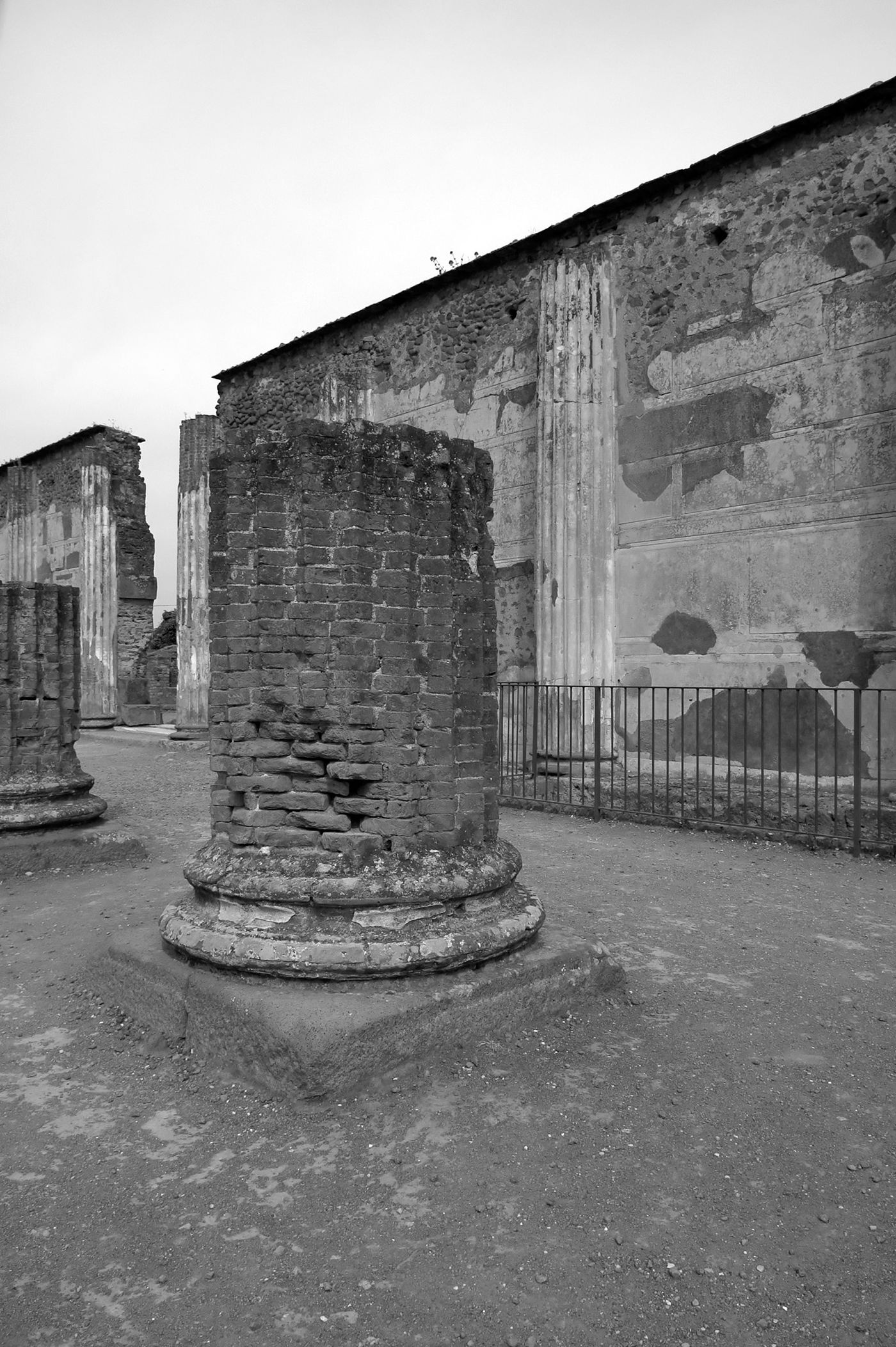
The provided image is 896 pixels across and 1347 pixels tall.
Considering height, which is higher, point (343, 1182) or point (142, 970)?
point (142, 970)

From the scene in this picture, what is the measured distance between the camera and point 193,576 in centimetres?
1644

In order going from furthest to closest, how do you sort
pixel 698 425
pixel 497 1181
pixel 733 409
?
1. pixel 698 425
2. pixel 733 409
3. pixel 497 1181

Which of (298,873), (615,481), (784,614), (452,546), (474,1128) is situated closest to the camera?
(474,1128)

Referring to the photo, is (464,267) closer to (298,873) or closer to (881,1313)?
(298,873)

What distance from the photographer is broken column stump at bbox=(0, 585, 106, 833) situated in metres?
7.29

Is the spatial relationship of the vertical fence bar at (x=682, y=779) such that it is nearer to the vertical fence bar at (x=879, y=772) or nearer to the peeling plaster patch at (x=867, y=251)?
the vertical fence bar at (x=879, y=772)

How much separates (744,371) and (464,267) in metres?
4.30

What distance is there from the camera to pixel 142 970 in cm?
383

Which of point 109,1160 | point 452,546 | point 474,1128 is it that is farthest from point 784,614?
point 109,1160

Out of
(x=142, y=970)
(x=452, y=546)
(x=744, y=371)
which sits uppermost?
(x=744, y=371)

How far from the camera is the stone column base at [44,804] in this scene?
6.99m

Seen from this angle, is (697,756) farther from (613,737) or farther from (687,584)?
(687,584)

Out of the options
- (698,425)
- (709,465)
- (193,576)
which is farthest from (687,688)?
(193,576)

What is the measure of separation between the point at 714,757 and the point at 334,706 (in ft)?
18.4
